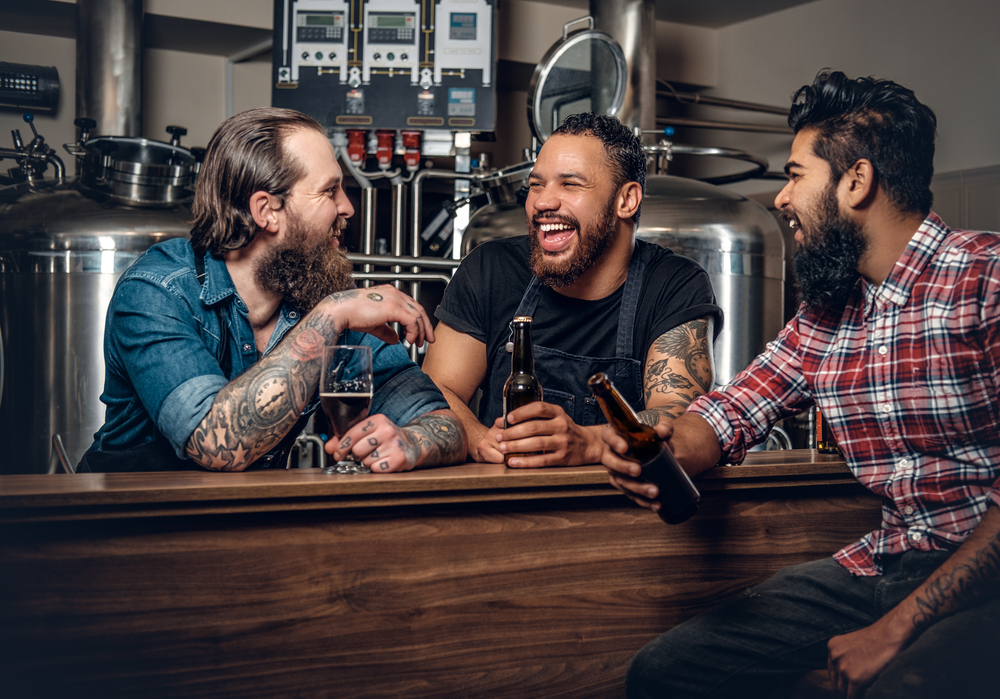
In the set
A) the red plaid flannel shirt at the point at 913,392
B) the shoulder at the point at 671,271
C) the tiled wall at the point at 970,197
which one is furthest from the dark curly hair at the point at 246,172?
the tiled wall at the point at 970,197

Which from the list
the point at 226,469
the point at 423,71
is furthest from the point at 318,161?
the point at 423,71

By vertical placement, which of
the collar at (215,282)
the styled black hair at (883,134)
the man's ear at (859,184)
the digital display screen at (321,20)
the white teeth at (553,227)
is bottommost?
the collar at (215,282)

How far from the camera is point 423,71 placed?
345 cm

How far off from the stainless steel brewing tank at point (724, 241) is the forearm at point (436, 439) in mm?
1594

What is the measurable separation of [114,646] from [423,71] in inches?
115

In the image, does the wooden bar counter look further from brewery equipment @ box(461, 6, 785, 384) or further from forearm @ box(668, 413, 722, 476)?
brewery equipment @ box(461, 6, 785, 384)

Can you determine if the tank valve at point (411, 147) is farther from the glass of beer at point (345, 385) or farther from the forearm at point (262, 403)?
the glass of beer at point (345, 385)

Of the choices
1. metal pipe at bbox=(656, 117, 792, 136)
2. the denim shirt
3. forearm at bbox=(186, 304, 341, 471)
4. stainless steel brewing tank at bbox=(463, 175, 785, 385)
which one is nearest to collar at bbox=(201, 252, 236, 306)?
the denim shirt

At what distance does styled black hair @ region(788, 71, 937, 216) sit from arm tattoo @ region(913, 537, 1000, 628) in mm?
568

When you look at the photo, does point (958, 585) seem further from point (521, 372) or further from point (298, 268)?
point (298, 268)

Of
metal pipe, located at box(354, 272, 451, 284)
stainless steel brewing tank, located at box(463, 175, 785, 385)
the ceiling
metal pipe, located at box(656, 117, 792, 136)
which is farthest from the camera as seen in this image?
the ceiling

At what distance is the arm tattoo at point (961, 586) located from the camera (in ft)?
3.70

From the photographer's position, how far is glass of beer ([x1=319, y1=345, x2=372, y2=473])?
115 centimetres

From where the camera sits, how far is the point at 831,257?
4.46ft
